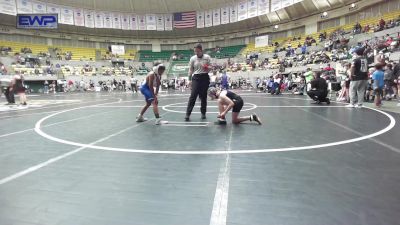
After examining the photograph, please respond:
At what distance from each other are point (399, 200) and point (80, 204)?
2376 millimetres

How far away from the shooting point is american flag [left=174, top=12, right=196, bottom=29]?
41719 millimetres

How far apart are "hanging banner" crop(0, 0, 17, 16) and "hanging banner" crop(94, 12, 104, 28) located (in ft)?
33.7

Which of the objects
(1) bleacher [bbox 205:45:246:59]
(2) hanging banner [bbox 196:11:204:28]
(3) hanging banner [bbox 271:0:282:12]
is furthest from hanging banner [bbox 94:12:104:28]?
(3) hanging banner [bbox 271:0:282:12]

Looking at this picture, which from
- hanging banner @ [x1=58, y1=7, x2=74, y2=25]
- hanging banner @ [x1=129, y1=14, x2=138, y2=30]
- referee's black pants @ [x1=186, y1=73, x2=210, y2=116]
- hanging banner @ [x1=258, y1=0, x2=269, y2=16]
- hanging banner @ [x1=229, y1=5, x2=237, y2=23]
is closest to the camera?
referee's black pants @ [x1=186, y1=73, x2=210, y2=116]

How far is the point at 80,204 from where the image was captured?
2129 millimetres

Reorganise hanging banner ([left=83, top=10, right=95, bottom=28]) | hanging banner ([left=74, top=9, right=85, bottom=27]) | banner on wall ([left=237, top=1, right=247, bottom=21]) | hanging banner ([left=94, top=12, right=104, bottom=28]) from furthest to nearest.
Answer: hanging banner ([left=94, top=12, right=104, bottom=28])
hanging banner ([left=83, top=10, right=95, bottom=28])
hanging banner ([left=74, top=9, right=85, bottom=27])
banner on wall ([left=237, top=1, right=247, bottom=21])

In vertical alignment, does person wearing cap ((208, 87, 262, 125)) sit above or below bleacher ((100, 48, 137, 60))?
below

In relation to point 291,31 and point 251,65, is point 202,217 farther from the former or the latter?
point 291,31

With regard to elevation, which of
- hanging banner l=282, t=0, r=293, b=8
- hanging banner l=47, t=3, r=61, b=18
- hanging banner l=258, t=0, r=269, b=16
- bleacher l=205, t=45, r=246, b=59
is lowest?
bleacher l=205, t=45, r=246, b=59

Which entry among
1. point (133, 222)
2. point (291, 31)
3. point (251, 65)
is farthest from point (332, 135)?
point (291, 31)

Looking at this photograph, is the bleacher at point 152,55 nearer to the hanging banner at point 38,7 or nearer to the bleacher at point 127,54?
the bleacher at point 127,54

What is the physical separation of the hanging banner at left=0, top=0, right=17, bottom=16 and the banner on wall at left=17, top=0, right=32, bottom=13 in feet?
1.67

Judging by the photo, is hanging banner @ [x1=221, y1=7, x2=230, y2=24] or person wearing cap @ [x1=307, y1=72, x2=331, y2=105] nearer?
person wearing cap @ [x1=307, y1=72, x2=331, y2=105]

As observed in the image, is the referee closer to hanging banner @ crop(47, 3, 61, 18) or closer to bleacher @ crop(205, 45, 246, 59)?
bleacher @ crop(205, 45, 246, 59)
